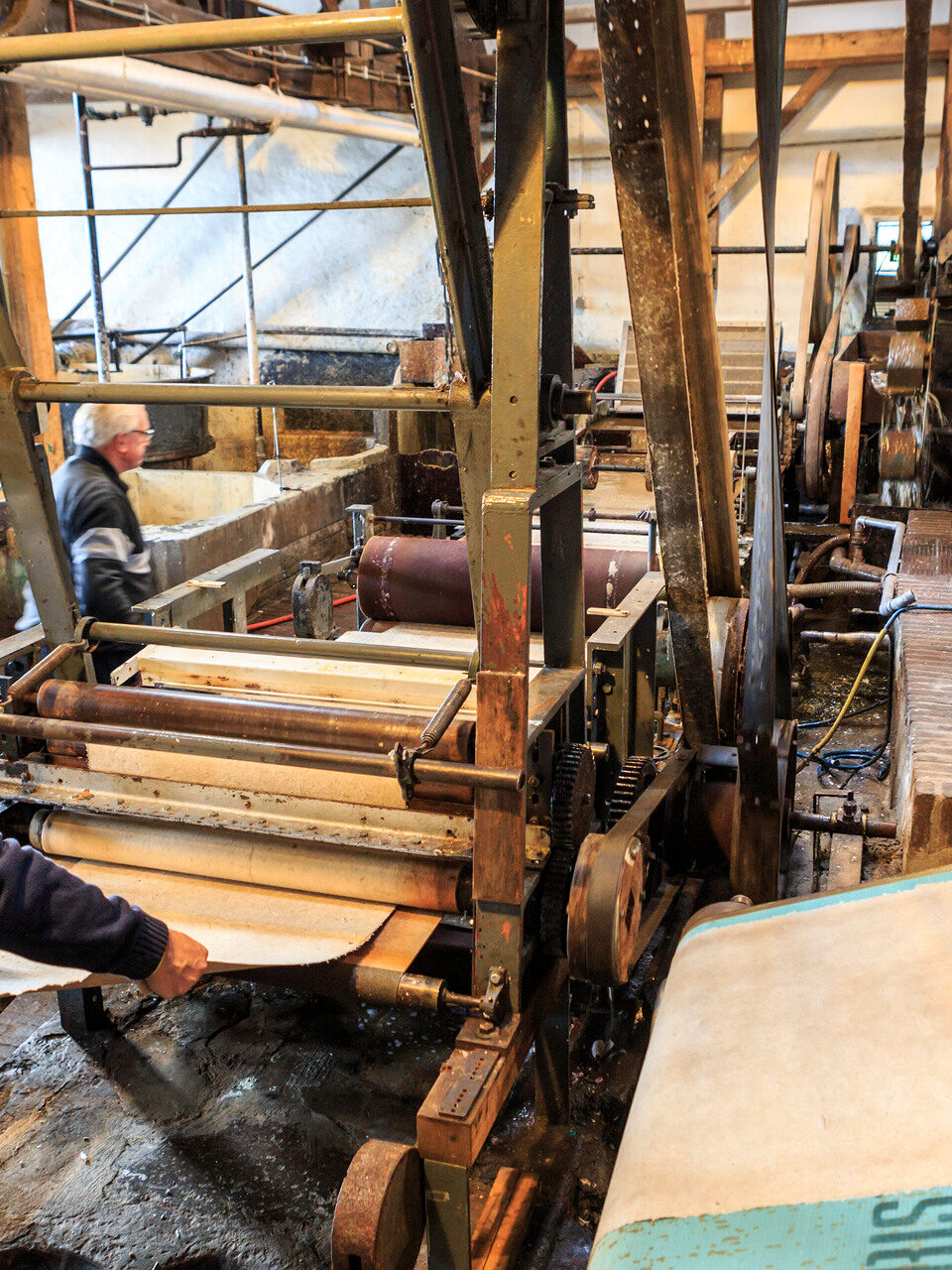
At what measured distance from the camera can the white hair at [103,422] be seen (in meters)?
3.43

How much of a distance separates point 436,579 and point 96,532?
1.41 m

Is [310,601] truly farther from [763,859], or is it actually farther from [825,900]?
[825,900]

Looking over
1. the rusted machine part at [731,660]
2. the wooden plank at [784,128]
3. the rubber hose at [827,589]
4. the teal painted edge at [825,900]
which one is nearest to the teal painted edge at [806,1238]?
the teal painted edge at [825,900]

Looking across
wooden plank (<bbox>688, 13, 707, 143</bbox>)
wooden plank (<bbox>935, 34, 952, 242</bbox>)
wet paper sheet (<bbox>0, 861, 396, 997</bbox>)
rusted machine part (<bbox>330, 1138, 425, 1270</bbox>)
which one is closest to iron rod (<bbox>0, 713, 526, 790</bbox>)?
wet paper sheet (<bbox>0, 861, 396, 997</bbox>)

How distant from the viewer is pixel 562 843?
237 centimetres

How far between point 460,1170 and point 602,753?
113 cm

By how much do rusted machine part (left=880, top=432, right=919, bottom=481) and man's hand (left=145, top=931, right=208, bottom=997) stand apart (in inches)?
204

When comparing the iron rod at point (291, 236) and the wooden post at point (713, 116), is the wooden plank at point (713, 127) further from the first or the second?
the iron rod at point (291, 236)

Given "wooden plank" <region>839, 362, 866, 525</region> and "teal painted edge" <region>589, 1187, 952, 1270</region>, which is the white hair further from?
"wooden plank" <region>839, 362, 866, 525</region>

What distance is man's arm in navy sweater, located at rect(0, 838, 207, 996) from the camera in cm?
186

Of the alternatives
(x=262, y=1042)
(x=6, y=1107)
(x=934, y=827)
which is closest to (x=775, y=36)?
(x=934, y=827)

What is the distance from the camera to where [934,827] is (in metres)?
2.68

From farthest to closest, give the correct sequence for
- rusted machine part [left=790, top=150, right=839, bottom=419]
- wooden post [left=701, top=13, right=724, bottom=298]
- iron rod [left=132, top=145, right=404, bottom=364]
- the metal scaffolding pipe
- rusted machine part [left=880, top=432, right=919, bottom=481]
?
iron rod [left=132, top=145, right=404, bottom=364], wooden post [left=701, top=13, right=724, bottom=298], rusted machine part [left=790, top=150, right=839, bottom=419], rusted machine part [left=880, top=432, right=919, bottom=481], the metal scaffolding pipe

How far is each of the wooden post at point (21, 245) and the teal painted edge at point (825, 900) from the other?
4.73 meters
